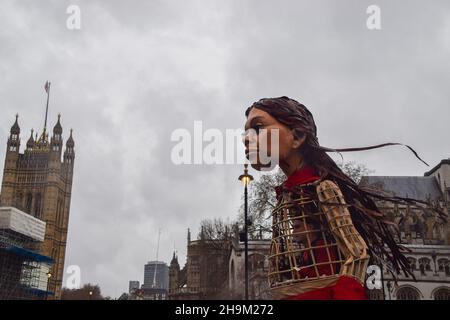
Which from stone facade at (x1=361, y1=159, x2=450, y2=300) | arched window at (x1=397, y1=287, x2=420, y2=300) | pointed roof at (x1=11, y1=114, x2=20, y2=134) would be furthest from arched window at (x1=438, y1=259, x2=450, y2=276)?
pointed roof at (x1=11, y1=114, x2=20, y2=134)

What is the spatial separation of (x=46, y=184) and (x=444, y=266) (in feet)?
385

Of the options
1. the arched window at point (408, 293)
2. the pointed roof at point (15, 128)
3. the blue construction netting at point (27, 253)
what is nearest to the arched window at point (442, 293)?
the arched window at point (408, 293)

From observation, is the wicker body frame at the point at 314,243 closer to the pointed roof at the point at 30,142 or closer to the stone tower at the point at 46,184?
the stone tower at the point at 46,184

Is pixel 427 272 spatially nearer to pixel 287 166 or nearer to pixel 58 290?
pixel 287 166

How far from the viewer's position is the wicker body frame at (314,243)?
6.79 m

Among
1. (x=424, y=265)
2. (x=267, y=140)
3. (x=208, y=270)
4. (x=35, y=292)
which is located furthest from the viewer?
(x=35, y=292)

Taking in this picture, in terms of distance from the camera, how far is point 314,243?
7.29 meters

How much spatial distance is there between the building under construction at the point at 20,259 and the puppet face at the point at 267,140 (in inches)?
3065

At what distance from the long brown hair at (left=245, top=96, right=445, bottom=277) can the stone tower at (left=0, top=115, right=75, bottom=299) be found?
136110mm

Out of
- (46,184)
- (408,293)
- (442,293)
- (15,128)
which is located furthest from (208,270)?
(15,128)

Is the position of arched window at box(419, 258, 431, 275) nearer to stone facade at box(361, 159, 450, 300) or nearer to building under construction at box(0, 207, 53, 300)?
stone facade at box(361, 159, 450, 300)

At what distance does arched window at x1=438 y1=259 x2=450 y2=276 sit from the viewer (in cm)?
4808

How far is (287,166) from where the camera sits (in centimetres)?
805

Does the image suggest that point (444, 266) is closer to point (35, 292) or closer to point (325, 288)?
point (325, 288)
